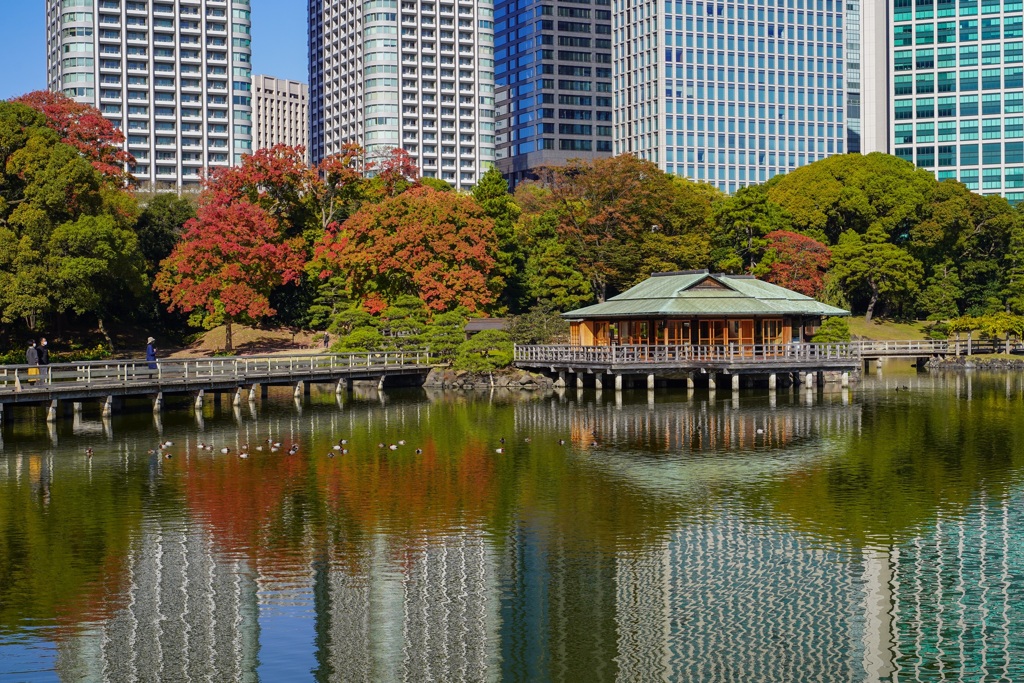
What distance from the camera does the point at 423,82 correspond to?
195875mm

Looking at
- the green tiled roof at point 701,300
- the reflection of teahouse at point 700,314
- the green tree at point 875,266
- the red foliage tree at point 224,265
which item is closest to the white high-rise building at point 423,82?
the green tree at point 875,266

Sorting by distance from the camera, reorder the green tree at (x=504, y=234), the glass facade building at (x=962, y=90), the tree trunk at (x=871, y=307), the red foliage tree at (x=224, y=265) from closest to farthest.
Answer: the red foliage tree at (x=224, y=265) < the green tree at (x=504, y=234) < the tree trunk at (x=871, y=307) < the glass facade building at (x=962, y=90)

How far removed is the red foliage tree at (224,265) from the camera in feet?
269

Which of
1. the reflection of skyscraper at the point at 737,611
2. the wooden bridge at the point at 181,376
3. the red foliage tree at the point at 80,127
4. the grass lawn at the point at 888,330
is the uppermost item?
the red foliage tree at the point at 80,127

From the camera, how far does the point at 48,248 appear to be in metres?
70.8

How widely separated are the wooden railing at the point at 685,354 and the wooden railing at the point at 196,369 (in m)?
10.4

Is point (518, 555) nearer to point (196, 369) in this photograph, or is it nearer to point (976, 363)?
point (196, 369)

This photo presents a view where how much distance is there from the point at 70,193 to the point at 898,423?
52.0 meters

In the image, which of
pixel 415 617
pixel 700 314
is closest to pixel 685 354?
pixel 700 314

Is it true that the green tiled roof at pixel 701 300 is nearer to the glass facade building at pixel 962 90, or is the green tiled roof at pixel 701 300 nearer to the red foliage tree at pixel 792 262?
the red foliage tree at pixel 792 262

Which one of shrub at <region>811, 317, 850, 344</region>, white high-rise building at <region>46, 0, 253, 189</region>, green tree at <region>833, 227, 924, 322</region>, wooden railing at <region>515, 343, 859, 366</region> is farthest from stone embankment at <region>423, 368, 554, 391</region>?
white high-rise building at <region>46, 0, 253, 189</region>

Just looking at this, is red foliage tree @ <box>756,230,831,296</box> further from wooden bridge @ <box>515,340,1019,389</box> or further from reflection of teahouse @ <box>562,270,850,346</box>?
wooden bridge @ <box>515,340,1019,389</box>

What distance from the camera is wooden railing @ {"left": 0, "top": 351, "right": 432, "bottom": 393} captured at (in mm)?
52062

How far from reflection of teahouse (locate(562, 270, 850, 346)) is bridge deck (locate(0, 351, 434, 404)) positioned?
39.7ft
